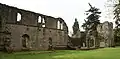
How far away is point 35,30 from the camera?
31.6 meters

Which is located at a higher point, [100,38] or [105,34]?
[105,34]

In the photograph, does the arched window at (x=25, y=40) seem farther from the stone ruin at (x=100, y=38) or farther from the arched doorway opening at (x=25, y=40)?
the stone ruin at (x=100, y=38)

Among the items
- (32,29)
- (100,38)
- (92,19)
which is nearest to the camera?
A: (32,29)

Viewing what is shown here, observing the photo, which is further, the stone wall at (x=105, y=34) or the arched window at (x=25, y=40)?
the stone wall at (x=105, y=34)

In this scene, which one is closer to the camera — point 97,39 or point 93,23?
Result: point 97,39

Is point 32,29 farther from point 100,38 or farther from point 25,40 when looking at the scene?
point 100,38

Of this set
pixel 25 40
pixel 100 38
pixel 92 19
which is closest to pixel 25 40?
pixel 25 40

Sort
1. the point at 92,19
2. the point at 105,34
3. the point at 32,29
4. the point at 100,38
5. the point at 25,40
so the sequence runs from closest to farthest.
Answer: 1. the point at 25,40
2. the point at 32,29
3. the point at 105,34
4. the point at 100,38
5. the point at 92,19

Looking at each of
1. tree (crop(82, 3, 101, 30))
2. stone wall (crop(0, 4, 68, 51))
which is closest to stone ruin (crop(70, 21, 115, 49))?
tree (crop(82, 3, 101, 30))

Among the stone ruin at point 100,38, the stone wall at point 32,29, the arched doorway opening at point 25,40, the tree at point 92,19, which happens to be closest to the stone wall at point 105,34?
the stone ruin at point 100,38

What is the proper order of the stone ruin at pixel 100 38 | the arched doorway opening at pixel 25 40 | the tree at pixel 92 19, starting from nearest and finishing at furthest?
the arched doorway opening at pixel 25 40, the stone ruin at pixel 100 38, the tree at pixel 92 19

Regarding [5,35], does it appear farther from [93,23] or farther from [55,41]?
[93,23]

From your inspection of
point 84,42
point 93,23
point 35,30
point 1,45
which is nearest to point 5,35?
point 1,45

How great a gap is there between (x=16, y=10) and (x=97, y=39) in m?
26.9
